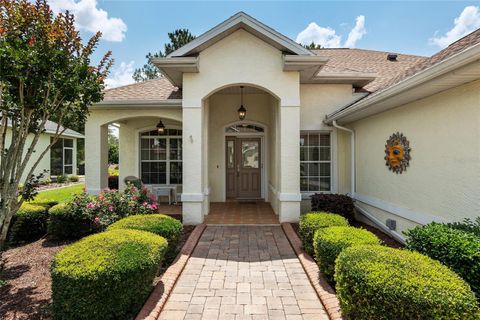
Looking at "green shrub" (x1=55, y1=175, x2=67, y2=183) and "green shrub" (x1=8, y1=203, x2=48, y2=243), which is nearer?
"green shrub" (x1=8, y1=203, x2=48, y2=243)

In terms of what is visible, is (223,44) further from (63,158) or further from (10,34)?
(63,158)

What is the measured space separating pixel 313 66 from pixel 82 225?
707 centimetres

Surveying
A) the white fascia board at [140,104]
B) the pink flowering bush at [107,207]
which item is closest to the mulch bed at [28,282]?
the pink flowering bush at [107,207]

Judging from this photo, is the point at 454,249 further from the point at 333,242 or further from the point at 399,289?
the point at 333,242

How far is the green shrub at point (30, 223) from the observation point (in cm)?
645

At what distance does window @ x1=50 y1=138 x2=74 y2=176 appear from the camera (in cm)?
1984

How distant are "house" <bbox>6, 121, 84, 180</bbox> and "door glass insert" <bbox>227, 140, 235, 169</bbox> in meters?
14.1

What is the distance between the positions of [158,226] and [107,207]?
1.93 meters

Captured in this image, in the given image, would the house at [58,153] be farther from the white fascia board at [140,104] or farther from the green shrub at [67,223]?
the green shrub at [67,223]

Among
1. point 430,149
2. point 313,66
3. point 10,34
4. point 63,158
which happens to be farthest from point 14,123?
point 63,158

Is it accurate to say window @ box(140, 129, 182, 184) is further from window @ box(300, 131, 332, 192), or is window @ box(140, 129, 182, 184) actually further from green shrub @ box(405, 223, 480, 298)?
green shrub @ box(405, 223, 480, 298)

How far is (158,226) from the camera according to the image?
468 cm

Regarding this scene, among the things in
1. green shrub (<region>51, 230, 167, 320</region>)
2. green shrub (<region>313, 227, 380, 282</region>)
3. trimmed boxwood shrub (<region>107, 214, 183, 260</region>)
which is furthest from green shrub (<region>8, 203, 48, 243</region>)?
green shrub (<region>313, 227, 380, 282</region>)

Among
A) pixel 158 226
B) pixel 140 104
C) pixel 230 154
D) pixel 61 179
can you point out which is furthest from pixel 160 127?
pixel 61 179
